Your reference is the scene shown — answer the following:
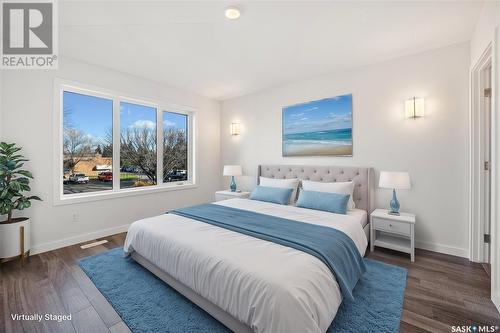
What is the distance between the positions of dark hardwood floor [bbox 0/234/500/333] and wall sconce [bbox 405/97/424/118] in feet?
5.88

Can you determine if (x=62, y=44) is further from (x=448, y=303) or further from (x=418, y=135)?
(x=448, y=303)

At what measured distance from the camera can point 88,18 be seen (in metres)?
2.20

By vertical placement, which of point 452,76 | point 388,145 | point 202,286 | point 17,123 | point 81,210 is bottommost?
point 202,286

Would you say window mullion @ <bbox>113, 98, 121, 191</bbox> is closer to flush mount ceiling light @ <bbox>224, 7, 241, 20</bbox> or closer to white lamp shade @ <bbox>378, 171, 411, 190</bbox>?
flush mount ceiling light @ <bbox>224, 7, 241, 20</bbox>

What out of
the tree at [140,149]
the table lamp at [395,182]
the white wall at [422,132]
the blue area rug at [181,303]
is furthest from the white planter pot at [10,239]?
the table lamp at [395,182]

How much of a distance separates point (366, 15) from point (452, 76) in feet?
4.90

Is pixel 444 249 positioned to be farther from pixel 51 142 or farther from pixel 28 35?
pixel 28 35

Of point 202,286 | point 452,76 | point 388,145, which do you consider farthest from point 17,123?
point 452,76

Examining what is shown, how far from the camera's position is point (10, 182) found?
2428 mm

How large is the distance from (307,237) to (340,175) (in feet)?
5.81

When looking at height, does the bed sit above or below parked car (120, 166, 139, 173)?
below

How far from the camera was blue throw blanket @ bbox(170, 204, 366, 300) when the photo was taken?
5.49 feet

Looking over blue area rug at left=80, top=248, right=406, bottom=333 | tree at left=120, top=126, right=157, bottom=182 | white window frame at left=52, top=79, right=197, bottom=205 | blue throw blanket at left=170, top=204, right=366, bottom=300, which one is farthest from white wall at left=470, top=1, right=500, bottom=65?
tree at left=120, top=126, right=157, bottom=182

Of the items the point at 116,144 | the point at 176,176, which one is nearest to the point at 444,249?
the point at 176,176
